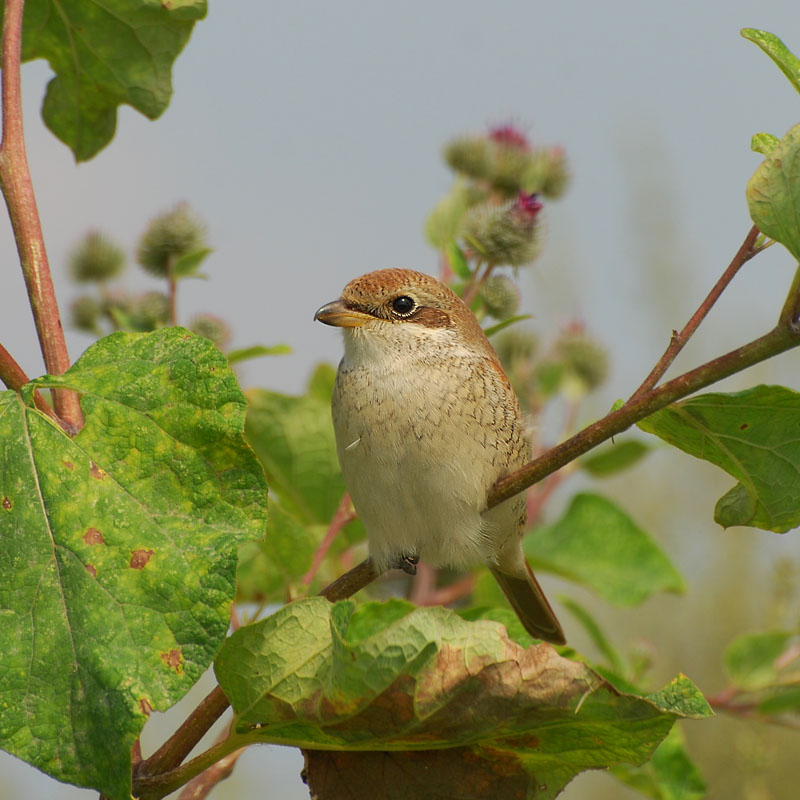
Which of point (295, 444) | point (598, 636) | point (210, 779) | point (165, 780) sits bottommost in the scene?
point (598, 636)

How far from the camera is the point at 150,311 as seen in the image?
12.1ft

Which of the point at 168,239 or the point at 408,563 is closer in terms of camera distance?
the point at 408,563

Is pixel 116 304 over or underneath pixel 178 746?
over

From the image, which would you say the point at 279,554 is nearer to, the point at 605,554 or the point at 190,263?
the point at 190,263


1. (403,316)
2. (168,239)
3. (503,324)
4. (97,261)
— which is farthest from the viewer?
(97,261)

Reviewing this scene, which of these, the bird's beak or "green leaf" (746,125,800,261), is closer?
"green leaf" (746,125,800,261)

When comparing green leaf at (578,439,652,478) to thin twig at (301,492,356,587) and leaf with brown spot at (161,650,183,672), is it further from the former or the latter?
leaf with brown spot at (161,650,183,672)

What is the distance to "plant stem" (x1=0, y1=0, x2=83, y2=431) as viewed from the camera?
2.09m

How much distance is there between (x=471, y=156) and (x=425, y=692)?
2.54 m

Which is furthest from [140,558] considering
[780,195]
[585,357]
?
[585,357]

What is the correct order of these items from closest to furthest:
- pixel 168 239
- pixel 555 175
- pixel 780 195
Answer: pixel 780 195
pixel 168 239
pixel 555 175

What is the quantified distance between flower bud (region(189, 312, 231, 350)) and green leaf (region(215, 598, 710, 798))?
1.93 m

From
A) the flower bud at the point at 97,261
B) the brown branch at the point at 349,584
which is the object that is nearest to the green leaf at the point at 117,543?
the brown branch at the point at 349,584

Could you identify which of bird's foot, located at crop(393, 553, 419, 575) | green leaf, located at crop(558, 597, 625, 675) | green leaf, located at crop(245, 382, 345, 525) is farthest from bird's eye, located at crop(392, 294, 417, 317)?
green leaf, located at crop(558, 597, 625, 675)
